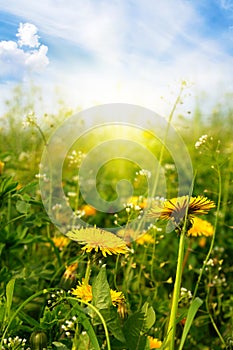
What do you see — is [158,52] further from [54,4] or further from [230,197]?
[230,197]

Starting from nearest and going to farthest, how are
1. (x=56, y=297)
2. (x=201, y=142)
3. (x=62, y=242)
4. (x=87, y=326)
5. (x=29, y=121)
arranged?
(x=87, y=326)
(x=56, y=297)
(x=201, y=142)
(x=29, y=121)
(x=62, y=242)

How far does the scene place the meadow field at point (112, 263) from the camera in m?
0.85

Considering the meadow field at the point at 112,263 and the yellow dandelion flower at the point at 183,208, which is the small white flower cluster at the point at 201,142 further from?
the yellow dandelion flower at the point at 183,208

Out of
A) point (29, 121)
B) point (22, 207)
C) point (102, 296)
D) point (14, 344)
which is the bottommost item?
point (14, 344)

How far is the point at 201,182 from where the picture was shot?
91.4 inches

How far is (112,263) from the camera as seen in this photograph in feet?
4.97

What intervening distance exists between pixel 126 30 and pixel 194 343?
72 centimetres

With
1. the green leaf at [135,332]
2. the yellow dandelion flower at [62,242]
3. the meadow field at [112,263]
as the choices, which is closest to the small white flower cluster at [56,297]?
the meadow field at [112,263]

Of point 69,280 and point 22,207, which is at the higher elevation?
point 22,207

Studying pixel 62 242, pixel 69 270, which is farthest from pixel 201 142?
pixel 62 242

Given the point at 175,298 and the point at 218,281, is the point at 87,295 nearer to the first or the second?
the point at 175,298

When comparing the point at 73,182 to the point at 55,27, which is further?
the point at 73,182

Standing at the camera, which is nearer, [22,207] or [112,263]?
[22,207]

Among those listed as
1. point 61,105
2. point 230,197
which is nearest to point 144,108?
point 61,105
